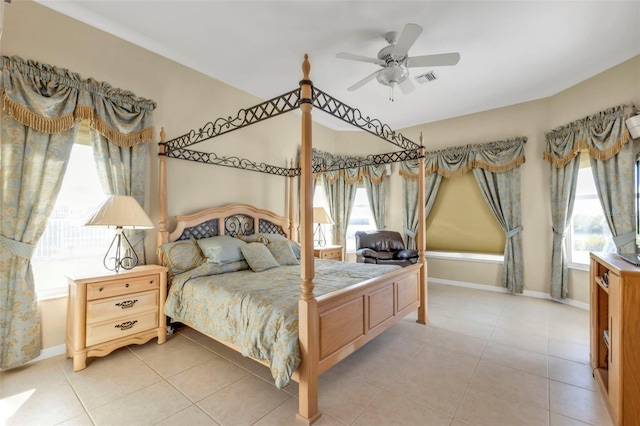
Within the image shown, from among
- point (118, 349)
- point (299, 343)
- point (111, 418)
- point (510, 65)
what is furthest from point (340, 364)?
point (510, 65)

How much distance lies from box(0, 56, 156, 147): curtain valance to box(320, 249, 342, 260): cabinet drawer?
289 centimetres

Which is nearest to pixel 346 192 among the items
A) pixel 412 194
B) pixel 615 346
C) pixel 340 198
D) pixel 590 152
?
pixel 340 198

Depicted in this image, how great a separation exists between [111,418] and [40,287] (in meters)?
1.55

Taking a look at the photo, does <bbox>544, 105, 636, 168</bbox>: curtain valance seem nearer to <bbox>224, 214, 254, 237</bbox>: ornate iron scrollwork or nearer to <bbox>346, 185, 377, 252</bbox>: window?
<bbox>346, 185, 377, 252</bbox>: window

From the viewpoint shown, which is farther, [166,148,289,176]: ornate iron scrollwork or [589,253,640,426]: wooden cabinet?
[166,148,289,176]: ornate iron scrollwork

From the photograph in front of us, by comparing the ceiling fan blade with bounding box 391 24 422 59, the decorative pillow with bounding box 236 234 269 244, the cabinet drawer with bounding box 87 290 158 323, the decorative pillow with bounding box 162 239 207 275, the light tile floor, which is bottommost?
the light tile floor

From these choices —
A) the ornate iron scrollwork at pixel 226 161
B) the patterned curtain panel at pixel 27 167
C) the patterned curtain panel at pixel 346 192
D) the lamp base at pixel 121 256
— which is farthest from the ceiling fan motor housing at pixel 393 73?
the lamp base at pixel 121 256

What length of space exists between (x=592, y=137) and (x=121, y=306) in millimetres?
5745

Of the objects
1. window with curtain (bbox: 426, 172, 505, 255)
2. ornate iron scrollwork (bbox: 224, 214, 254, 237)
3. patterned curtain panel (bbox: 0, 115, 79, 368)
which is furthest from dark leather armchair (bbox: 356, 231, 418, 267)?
patterned curtain panel (bbox: 0, 115, 79, 368)

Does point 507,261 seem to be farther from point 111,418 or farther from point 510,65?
point 111,418

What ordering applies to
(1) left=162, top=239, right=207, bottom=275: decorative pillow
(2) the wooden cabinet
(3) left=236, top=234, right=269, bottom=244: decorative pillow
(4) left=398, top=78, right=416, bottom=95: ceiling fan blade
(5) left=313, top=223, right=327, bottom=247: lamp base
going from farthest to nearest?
(5) left=313, top=223, right=327, bottom=247: lamp base
(3) left=236, top=234, right=269, bottom=244: decorative pillow
(4) left=398, top=78, right=416, bottom=95: ceiling fan blade
(1) left=162, top=239, right=207, bottom=275: decorative pillow
(2) the wooden cabinet

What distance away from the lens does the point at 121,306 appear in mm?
2549

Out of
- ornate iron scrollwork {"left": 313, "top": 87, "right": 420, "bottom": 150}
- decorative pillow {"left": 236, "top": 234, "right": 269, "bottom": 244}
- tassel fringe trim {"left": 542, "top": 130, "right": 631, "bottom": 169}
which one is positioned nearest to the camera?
ornate iron scrollwork {"left": 313, "top": 87, "right": 420, "bottom": 150}

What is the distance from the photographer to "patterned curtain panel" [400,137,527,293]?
176 inches
